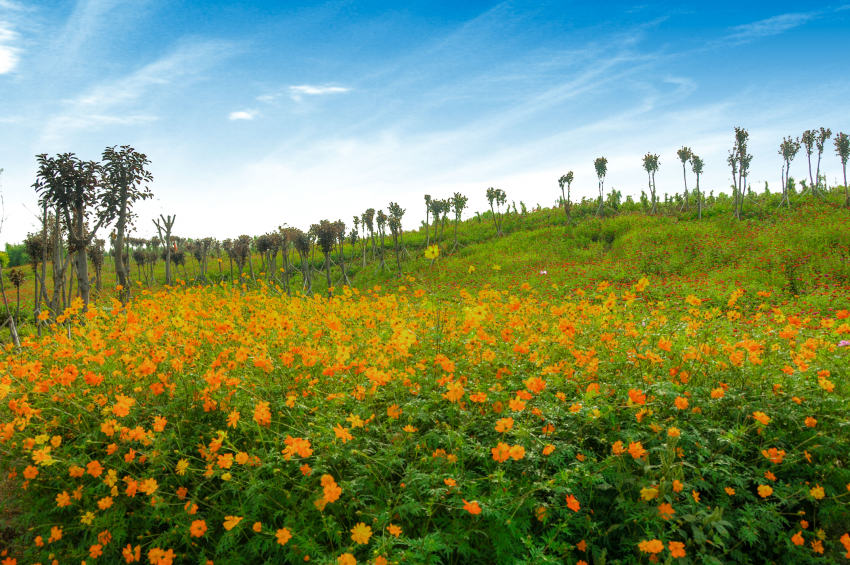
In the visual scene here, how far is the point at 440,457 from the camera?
7.62ft

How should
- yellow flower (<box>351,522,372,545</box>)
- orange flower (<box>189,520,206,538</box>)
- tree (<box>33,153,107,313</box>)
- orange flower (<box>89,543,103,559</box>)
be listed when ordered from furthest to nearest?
1. tree (<box>33,153,107,313</box>)
2. orange flower (<box>89,543,103,559</box>)
3. orange flower (<box>189,520,206,538</box>)
4. yellow flower (<box>351,522,372,545</box>)

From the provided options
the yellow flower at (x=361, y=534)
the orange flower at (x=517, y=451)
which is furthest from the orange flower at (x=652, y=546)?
the yellow flower at (x=361, y=534)

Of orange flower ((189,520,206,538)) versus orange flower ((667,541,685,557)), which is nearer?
orange flower ((667,541,685,557))

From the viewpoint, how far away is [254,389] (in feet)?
9.77

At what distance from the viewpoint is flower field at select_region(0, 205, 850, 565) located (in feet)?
6.96

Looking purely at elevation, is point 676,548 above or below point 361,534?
below

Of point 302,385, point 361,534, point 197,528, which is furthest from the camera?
point 302,385

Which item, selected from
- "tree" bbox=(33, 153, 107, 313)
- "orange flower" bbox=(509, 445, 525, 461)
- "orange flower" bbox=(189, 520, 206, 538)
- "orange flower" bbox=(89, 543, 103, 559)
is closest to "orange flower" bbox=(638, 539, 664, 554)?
"orange flower" bbox=(509, 445, 525, 461)

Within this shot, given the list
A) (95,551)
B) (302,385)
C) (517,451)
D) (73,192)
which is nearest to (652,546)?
(517,451)

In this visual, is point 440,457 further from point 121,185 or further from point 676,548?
point 121,185

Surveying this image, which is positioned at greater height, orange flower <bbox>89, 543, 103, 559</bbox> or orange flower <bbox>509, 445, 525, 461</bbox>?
orange flower <bbox>509, 445, 525, 461</bbox>

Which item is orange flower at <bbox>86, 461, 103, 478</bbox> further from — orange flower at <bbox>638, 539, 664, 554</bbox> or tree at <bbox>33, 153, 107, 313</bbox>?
tree at <bbox>33, 153, 107, 313</bbox>

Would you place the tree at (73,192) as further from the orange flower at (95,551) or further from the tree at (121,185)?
the orange flower at (95,551)

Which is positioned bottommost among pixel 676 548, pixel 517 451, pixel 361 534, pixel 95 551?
pixel 95 551
